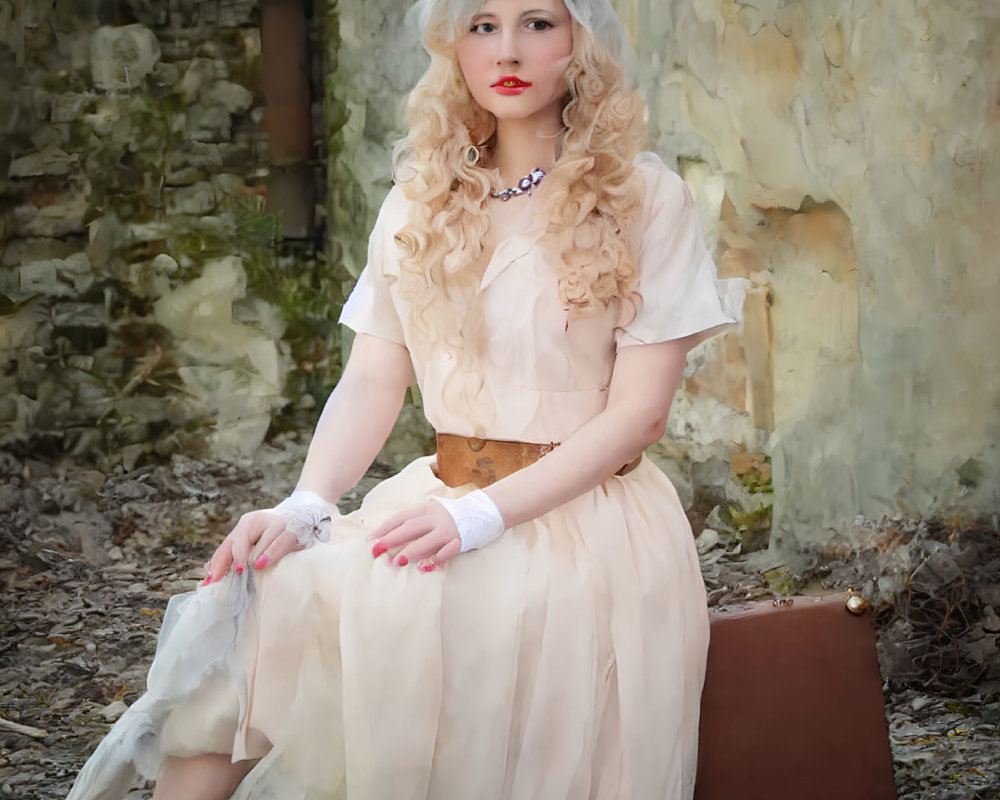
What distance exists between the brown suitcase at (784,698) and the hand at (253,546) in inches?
21.1

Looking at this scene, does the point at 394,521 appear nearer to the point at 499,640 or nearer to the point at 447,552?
the point at 447,552

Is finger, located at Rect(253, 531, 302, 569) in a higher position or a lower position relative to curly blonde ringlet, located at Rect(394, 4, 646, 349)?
lower

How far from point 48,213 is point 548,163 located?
2.70 metres

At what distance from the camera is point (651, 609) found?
58.5 inches

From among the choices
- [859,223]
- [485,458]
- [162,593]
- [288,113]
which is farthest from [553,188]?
[288,113]

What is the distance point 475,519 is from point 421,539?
7cm

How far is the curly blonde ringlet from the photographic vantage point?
5.03ft

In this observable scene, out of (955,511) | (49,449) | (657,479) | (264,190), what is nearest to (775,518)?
(955,511)

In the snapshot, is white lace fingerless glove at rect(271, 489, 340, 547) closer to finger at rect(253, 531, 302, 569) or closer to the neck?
finger at rect(253, 531, 302, 569)

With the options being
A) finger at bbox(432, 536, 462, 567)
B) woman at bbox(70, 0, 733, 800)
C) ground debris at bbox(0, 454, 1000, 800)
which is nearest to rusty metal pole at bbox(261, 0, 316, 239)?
ground debris at bbox(0, 454, 1000, 800)

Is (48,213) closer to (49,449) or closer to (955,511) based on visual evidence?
(49,449)

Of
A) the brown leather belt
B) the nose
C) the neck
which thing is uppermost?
the nose

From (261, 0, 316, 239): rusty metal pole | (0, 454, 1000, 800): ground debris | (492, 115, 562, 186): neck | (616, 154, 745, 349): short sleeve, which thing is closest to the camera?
(616, 154, 745, 349): short sleeve

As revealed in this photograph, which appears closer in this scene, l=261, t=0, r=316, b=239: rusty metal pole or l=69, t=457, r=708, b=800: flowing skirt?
l=69, t=457, r=708, b=800: flowing skirt
